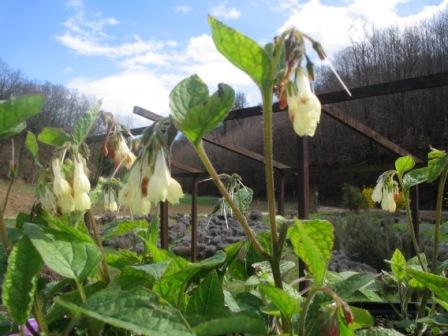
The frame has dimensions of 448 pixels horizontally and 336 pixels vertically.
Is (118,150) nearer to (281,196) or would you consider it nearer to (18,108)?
(18,108)

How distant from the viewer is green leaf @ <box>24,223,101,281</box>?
0.49 m

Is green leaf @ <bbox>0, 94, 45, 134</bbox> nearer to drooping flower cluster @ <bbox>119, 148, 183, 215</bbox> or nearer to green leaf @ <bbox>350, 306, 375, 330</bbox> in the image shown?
drooping flower cluster @ <bbox>119, 148, 183, 215</bbox>

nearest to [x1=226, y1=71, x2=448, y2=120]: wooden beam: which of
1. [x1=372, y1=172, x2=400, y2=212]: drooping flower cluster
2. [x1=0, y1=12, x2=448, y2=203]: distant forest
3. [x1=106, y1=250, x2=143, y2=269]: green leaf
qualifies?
[x1=372, y1=172, x2=400, y2=212]: drooping flower cluster

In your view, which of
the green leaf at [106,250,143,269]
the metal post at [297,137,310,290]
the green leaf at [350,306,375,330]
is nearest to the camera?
the green leaf at [350,306,375,330]

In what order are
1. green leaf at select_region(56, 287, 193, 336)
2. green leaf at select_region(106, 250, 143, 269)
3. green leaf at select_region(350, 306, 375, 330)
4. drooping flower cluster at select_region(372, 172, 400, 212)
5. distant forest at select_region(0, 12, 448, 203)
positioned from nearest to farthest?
green leaf at select_region(56, 287, 193, 336), green leaf at select_region(350, 306, 375, 330), green leaf at select_region(106, 250, 143, 269), drooping flower cluster at select_region(372, 172, 400, 212), distant forest at select_region(0, 12, 448, 203)

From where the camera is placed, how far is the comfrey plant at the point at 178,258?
0.46 meters

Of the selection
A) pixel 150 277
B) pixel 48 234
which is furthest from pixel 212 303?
pixel 48 234

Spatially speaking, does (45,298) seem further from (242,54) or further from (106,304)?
(242,54)

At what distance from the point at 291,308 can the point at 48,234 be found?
27 cm

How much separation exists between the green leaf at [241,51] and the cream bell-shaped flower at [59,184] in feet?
0.98

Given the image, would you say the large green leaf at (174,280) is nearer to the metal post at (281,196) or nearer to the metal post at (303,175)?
the metal post at (303,175)

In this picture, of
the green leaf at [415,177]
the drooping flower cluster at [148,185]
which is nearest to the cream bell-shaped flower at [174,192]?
the drooping flower cluster at [148,185]

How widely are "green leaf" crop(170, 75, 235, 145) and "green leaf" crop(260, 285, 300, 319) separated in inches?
6.6

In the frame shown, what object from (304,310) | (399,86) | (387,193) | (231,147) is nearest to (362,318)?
(304,310)
